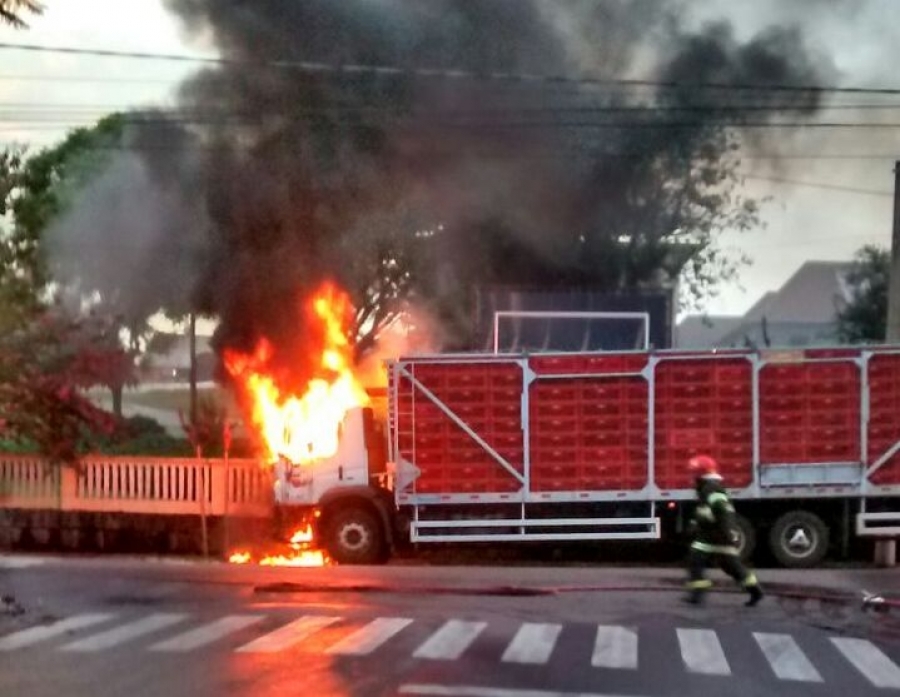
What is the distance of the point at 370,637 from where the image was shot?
31.7ft

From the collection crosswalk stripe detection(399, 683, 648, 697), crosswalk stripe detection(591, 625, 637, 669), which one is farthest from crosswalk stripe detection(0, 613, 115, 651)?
crosswalk stripe detection(591, 625, 637, 669)

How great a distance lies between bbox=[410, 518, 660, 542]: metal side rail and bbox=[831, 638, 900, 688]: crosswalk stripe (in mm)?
5130

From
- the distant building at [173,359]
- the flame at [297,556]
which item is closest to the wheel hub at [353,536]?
the flame at [297,556]

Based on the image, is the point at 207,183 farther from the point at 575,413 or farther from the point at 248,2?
the point at 575,413

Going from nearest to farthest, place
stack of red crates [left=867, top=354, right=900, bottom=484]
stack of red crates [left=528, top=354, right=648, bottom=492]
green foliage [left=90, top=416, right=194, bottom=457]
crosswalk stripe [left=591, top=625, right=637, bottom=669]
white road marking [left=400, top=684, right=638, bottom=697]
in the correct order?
white road marking [left=400, top=684, right=638, bottom=697], crosswalk stripe [left=591, top=625, right=637, bottom=669], stack of red crates [left=867, top=354, right=900, bottom=484], stack of red crates [left=528, top=354, right=648, bottom=492], green foliage [left=90, top=416, right=194, bottom=457]

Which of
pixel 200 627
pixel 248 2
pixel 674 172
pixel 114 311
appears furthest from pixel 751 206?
pixel 200 627

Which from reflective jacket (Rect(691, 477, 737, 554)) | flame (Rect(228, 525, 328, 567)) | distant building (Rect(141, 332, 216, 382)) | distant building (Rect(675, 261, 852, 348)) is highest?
distant building (Rect(675, 261, 852, 348))

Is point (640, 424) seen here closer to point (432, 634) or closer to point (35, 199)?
point (432, 634)

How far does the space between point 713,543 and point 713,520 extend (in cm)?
23

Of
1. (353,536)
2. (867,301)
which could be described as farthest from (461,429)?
(867,301)

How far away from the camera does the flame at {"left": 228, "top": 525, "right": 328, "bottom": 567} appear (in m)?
16.0

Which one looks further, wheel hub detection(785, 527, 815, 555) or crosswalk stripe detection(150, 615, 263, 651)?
wheel hub detection(785, 527, 815, 555)

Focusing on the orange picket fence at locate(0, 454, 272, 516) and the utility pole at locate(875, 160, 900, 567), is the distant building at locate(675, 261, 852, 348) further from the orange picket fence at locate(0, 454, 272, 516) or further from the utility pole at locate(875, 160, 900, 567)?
the orange picket fence at locate(0, 454, 272, 516)

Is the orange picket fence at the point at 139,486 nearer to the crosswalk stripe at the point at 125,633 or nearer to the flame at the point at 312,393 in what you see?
the flame at the point at 312,393
